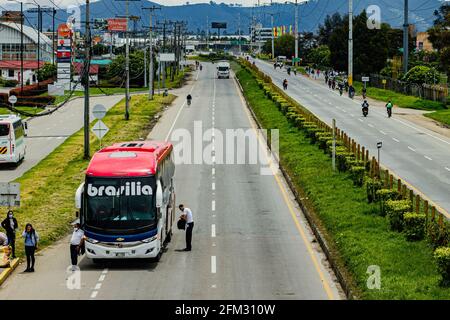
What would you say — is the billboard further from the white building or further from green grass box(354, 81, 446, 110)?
the white building

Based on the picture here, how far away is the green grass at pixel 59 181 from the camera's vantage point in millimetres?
31031

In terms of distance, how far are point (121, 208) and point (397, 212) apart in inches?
340

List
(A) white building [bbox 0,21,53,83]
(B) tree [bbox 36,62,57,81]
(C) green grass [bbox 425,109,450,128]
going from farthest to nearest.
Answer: (A) white building [bbox 0,21,53,83]
(B) tree [bbox 36,62,57,81]
(C) green grass [bbox 425,109,450,128]

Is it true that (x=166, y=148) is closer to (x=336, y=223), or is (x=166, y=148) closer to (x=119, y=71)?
(x=336, y=223)

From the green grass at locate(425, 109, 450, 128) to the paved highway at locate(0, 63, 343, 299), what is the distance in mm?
30056

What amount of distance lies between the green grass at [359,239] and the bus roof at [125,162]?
20.2ft

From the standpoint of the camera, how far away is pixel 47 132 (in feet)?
229

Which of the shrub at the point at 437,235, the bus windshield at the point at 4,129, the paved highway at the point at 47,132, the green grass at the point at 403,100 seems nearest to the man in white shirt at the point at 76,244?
the shrub at the point at 437,235

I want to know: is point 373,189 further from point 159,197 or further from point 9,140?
point 9,140

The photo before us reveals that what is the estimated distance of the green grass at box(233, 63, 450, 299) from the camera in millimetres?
20375

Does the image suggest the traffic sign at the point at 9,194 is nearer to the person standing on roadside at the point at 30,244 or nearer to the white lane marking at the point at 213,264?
the person standing on roadside at the point at 30,244

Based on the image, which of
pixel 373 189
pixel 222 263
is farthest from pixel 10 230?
pixel 373 189

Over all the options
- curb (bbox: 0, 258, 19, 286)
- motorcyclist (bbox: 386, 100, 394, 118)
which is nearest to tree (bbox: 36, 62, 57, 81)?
motorcyclist (bbox: 386, 100, 394, 118)

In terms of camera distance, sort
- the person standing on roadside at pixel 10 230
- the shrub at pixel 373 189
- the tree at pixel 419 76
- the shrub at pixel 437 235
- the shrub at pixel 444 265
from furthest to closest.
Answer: the tree at pixel 419 76
the shrub at pixel 373 189
the person standing on roadside at pixel 10 230
the shrub at pixel 437 235
the shrub at pixel 444 265
